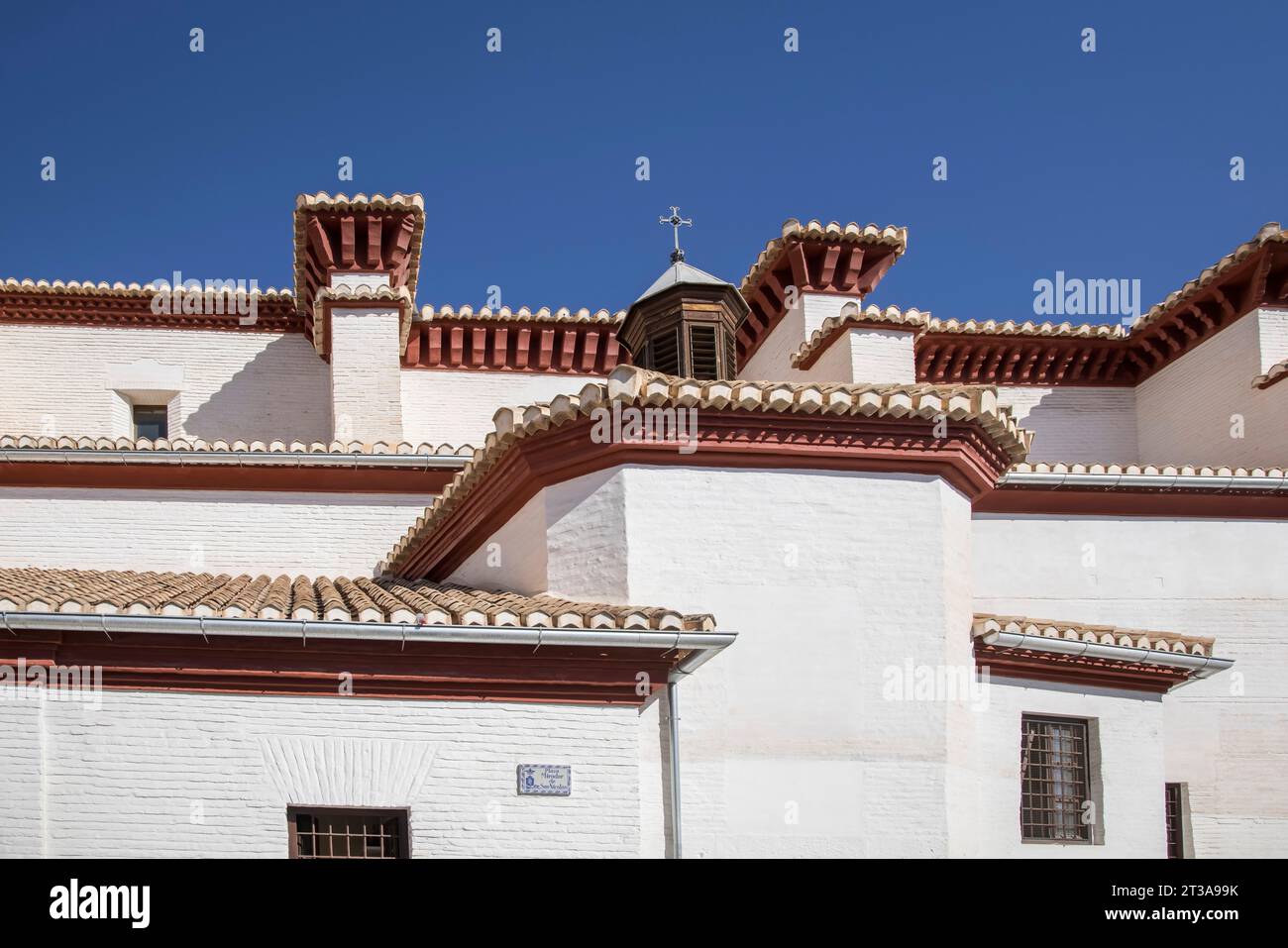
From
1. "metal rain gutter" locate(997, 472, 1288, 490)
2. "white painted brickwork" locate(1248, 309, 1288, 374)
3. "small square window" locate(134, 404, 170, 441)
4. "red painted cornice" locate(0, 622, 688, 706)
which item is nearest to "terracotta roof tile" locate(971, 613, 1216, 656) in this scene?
"metal rain gutter" locate(997, 472, 1288, 490)

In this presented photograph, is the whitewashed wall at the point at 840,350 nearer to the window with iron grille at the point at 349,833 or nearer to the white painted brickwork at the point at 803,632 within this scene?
the white painted brickwork at the point at 803,632

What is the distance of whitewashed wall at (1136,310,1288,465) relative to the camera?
45.4ft

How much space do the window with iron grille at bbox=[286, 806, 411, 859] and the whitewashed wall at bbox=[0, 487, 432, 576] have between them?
16.8 feet

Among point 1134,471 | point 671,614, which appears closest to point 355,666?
point 671,614

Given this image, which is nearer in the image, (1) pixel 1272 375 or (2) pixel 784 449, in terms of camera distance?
(2) pixel 784 449

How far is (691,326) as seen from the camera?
11375 mm

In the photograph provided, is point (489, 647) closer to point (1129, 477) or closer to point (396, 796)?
point (396, 796)

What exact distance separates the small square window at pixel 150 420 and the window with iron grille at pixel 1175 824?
11.5 metres

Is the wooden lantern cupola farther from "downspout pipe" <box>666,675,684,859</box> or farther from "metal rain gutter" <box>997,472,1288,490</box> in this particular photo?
"downspout pipe" <box>666,675,684,859</box>

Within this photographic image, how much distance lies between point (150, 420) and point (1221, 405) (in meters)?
12.0

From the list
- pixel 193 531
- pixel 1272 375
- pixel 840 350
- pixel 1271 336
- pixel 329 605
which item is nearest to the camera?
A: pixel 329 605

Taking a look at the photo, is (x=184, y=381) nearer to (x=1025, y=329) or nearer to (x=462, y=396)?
(x=462, y=396)
